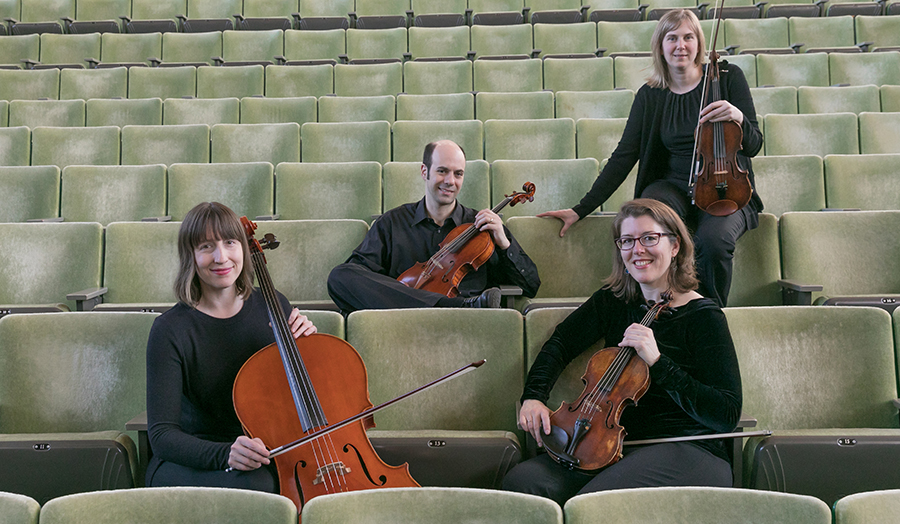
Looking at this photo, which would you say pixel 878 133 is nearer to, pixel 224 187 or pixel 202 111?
pixel 224 187

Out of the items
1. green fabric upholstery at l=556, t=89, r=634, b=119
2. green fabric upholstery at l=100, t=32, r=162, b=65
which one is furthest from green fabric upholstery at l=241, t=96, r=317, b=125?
green fabric upholstery at l=100, t=32, r=162, b=65

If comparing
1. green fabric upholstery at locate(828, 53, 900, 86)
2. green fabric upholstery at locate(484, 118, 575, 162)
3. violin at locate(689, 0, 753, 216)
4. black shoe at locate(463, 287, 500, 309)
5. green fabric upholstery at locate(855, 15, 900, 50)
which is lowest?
black shoe at locate(463, 287, 500, 309)

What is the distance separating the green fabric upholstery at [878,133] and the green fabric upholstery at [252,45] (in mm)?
2435

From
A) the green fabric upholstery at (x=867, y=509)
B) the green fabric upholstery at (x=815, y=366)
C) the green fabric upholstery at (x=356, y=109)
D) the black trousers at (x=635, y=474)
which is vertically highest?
the green fabric upholstery at (x=356, y=109)

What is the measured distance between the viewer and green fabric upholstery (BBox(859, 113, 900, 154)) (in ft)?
6.91

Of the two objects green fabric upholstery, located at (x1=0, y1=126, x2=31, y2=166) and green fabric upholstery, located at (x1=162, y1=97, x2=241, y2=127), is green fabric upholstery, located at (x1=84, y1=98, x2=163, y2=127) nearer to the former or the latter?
green fabric upholstery, located at (x1=162, y1=97, x2=241, y2=127)

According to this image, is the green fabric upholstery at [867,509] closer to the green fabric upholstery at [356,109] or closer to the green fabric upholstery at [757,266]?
the green fabric upholstery at [757,266]

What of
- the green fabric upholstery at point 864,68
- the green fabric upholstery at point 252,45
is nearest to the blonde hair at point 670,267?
the green fabric upholstery at point 864,68

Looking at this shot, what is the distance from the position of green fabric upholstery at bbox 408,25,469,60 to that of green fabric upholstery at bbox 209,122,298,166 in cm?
133

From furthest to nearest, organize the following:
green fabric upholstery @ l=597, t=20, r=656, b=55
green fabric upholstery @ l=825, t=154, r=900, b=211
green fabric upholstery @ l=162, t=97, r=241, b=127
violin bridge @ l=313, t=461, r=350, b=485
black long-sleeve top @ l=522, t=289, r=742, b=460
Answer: green fabric upholstery @ l=597, t=20, r=656, b=55 < green fabric upholstery @ l=162, t=97, r=241, b=127 < green fabric upholstery @ l=825, t=154, r=900, b=211 < black long-sleeve top @ l=522, t=289, r=742, b=460 < violin bridge @ l=313, t=461, r=350, b=485

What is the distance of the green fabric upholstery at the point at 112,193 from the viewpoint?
187cm

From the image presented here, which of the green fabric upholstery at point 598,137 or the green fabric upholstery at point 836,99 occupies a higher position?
the green fabric upholstery at point 836,99

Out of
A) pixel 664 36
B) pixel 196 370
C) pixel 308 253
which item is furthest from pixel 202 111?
pixel 196 370

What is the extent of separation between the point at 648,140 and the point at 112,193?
1328mm
